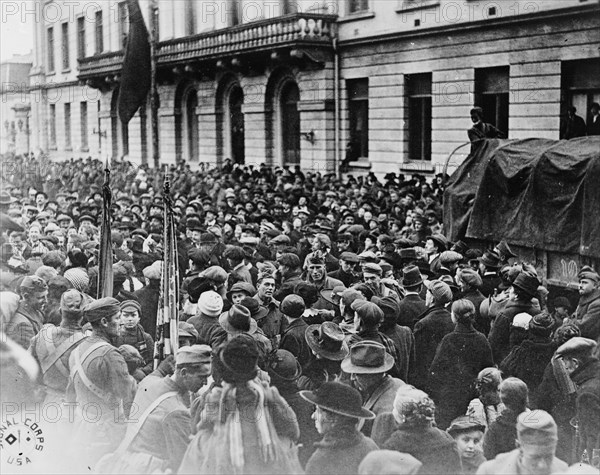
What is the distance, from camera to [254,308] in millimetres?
7148

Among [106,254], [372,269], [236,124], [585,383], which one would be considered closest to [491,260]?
[372,269]

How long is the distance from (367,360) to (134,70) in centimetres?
524

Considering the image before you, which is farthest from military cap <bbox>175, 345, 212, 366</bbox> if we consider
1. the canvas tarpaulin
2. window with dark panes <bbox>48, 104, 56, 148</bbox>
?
window with dark panes <bbox>48, 104, 56, 148</bbox>

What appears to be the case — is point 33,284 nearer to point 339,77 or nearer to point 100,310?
point 100,310

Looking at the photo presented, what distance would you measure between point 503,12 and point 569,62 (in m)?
2.00

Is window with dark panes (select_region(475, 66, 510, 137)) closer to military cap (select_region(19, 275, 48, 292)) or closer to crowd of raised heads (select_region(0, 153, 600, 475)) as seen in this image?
crowd of raised heads (select_region(0, 153, 600, 475))

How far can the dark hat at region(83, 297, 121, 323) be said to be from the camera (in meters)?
5.95

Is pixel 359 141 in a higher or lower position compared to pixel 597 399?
higher

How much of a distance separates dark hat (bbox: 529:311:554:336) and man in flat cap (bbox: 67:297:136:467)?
310cm

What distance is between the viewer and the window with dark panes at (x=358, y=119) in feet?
77.6

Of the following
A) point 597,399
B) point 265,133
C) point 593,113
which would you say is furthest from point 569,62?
point 597,399

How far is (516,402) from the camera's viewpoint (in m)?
5.31

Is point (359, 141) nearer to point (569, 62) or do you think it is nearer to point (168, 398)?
point (569, 62)

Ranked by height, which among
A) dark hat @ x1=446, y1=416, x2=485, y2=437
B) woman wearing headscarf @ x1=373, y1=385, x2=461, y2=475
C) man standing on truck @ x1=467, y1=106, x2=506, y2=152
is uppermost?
man standing on truck @ x1=467, y1=106, x2=506, y2=152
